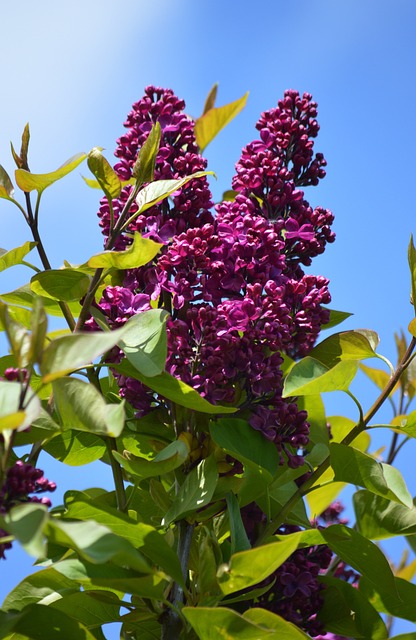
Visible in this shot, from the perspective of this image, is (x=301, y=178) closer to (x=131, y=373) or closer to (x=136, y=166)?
(x=136, y=166)

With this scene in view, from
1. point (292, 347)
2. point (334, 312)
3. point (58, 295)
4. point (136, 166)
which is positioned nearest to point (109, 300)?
point (58, 295)

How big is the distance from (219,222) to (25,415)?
0.60 m

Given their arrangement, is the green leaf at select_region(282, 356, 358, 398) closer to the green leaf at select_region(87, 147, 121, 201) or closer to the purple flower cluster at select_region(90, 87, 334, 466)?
the purple flower cluster at select_region(90, 87, 334, 466)

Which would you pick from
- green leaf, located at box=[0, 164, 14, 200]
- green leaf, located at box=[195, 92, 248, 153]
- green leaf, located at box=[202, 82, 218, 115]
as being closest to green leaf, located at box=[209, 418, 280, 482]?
green leaf, located at box=[0, 164, 14, 200]

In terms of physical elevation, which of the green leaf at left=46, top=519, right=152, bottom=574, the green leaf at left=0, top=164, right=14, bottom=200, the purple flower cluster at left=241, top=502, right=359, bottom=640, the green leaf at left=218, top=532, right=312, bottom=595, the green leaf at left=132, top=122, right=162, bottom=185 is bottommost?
the green leaf at left=46, top=519, right=152, bottom=574

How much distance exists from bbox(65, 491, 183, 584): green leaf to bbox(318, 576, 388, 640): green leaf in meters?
0.38

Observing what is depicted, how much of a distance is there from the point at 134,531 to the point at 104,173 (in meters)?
0.52

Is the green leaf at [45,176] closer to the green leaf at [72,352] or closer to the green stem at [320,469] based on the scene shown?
the green leaf at [72,352]

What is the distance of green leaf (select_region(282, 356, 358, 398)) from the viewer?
1.10 meters

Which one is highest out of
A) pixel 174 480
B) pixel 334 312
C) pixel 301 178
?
pixel 301 178

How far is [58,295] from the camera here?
3.98 ft

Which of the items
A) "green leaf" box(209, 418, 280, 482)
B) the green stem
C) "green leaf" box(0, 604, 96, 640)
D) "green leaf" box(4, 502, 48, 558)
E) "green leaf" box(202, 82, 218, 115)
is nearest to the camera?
"green leaf" box(4, 502, 48, 558)

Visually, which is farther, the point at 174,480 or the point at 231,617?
the point at 174,480

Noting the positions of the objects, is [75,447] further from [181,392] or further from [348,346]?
[348,346]
